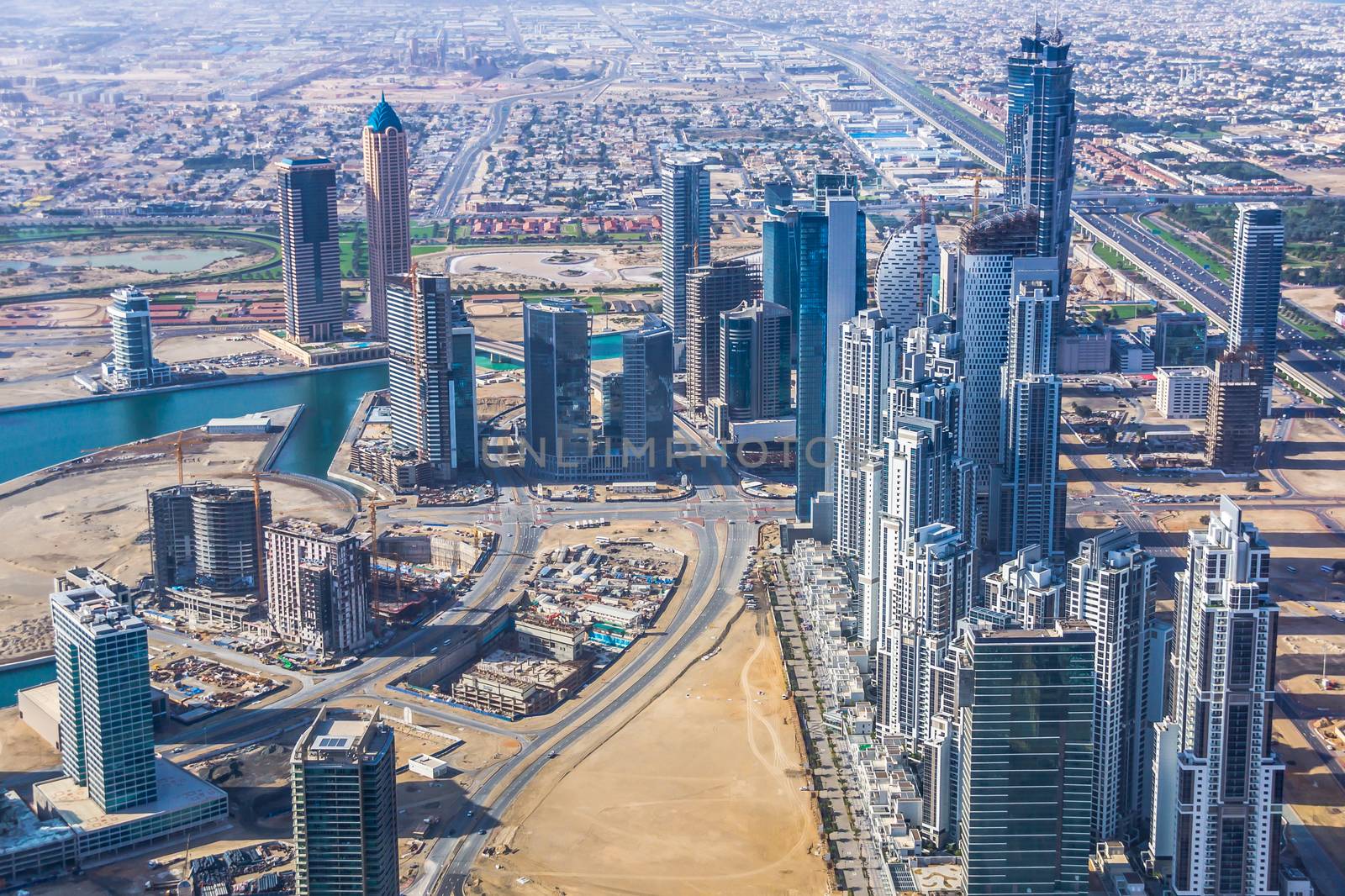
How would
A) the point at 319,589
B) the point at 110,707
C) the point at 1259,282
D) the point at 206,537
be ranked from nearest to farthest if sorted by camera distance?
the point at 110,707
the point at 319,589
the point at 206,537
the point at 1259,282

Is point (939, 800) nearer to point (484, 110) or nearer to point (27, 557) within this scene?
point (27, 557)

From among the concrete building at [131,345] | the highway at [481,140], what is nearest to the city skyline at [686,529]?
the concrete building at [131,345]

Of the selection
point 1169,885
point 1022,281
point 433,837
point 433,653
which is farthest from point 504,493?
point 1169,885

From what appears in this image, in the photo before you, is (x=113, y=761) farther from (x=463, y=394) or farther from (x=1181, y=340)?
(x=1181, y=340)

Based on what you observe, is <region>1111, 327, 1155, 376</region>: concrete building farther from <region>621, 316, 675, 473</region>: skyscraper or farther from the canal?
<region>621, 316, 675, 473</region>: skyscraper

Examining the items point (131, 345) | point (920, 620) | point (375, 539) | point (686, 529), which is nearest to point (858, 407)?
point (686, 529)

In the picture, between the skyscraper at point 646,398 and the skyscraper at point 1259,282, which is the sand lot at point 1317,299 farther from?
the skyscraper at point 646,398

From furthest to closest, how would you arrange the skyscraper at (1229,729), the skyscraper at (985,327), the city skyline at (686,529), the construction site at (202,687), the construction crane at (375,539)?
1. the skyscraper at (985,327)
2. the construction crane at (375,539)
3. the construction site at (202,687)
4. the city skyline at (686,529)
5. the skyscraper at (1229,729)
